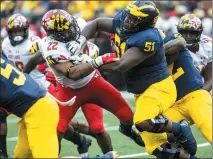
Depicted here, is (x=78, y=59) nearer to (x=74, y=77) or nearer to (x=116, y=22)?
(x=74, y=77)

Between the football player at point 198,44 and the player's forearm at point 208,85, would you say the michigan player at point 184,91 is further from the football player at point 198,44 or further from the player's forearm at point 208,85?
the football player at point 198,44

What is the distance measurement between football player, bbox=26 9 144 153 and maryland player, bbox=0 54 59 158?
0.64 meters

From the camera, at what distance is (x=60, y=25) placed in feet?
21.0

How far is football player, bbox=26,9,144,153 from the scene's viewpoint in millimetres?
6277

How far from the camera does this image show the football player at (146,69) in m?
6.04

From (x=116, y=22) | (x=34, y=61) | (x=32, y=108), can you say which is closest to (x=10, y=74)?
(x=32, y=108)

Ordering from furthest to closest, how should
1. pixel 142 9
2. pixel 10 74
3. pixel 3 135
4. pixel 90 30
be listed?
1. pixel 3 135
2. pixel 90 30
3. pixel 142 9
4. pixel 10 74

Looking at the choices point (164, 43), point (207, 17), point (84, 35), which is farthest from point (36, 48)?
point (207, 17)

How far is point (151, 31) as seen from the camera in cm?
613

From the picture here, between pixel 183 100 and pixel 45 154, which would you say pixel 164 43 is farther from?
pixel 45 154

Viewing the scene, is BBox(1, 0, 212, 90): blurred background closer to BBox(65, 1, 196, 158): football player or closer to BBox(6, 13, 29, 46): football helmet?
BBox(6, 13, 29, 46): football helmet

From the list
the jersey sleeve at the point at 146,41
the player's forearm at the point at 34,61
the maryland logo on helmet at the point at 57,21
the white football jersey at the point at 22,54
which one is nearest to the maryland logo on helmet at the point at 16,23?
the white football jersey at the point at 22,54

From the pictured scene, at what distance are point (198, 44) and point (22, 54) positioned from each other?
2336 millimetres

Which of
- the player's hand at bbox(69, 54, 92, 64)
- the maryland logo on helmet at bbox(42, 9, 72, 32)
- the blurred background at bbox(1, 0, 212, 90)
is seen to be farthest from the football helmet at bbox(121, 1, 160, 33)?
the blurred background at bbox(1, 0, 212, 90)
